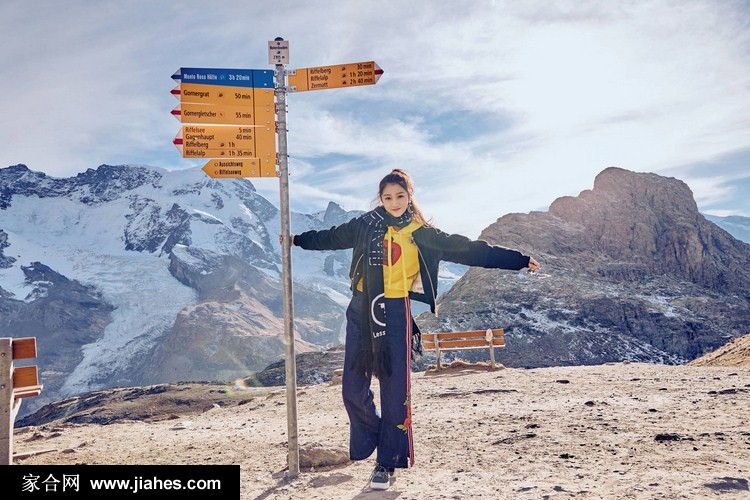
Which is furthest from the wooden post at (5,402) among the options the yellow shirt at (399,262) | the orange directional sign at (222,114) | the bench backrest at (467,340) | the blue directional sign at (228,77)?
the bench backrest at (467,340)

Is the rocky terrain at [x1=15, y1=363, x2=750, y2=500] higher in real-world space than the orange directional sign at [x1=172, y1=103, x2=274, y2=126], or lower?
lower

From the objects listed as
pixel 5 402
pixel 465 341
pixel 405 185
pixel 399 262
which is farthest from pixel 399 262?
pixel 465 341

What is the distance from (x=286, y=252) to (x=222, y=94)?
1.54 m

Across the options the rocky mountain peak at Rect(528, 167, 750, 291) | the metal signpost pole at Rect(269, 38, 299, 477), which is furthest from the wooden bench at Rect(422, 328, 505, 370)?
the rocky mountain peak at Rect(528, 167, 750, 291)

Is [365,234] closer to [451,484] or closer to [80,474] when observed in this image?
[451,484]

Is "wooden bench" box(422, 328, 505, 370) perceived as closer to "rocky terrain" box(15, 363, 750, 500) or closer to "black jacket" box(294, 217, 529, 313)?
"rocky terrain" box(15, 363, 750, 500)

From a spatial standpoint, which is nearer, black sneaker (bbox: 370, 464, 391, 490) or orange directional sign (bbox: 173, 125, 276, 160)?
black sneaker (bbox: 370, 464, 391, 490)

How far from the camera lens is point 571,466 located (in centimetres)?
440

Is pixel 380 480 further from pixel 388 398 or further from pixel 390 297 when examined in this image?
pixel 390 297

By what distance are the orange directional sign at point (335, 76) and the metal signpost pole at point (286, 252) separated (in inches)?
5.6

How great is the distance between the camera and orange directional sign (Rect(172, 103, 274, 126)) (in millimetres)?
4758

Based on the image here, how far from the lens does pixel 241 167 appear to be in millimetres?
4844

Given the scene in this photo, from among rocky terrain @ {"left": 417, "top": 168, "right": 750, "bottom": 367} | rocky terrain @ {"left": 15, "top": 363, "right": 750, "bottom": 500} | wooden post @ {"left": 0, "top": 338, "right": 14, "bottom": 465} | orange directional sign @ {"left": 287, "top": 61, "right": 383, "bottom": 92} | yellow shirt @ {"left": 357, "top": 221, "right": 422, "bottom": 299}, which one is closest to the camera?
rocky terrain @ {"left": 15, "top": 363, "right": 750, "bottom": 500}

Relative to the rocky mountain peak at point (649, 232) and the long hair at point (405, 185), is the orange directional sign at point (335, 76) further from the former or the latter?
the rocky mountain peak at point (649, 232)
